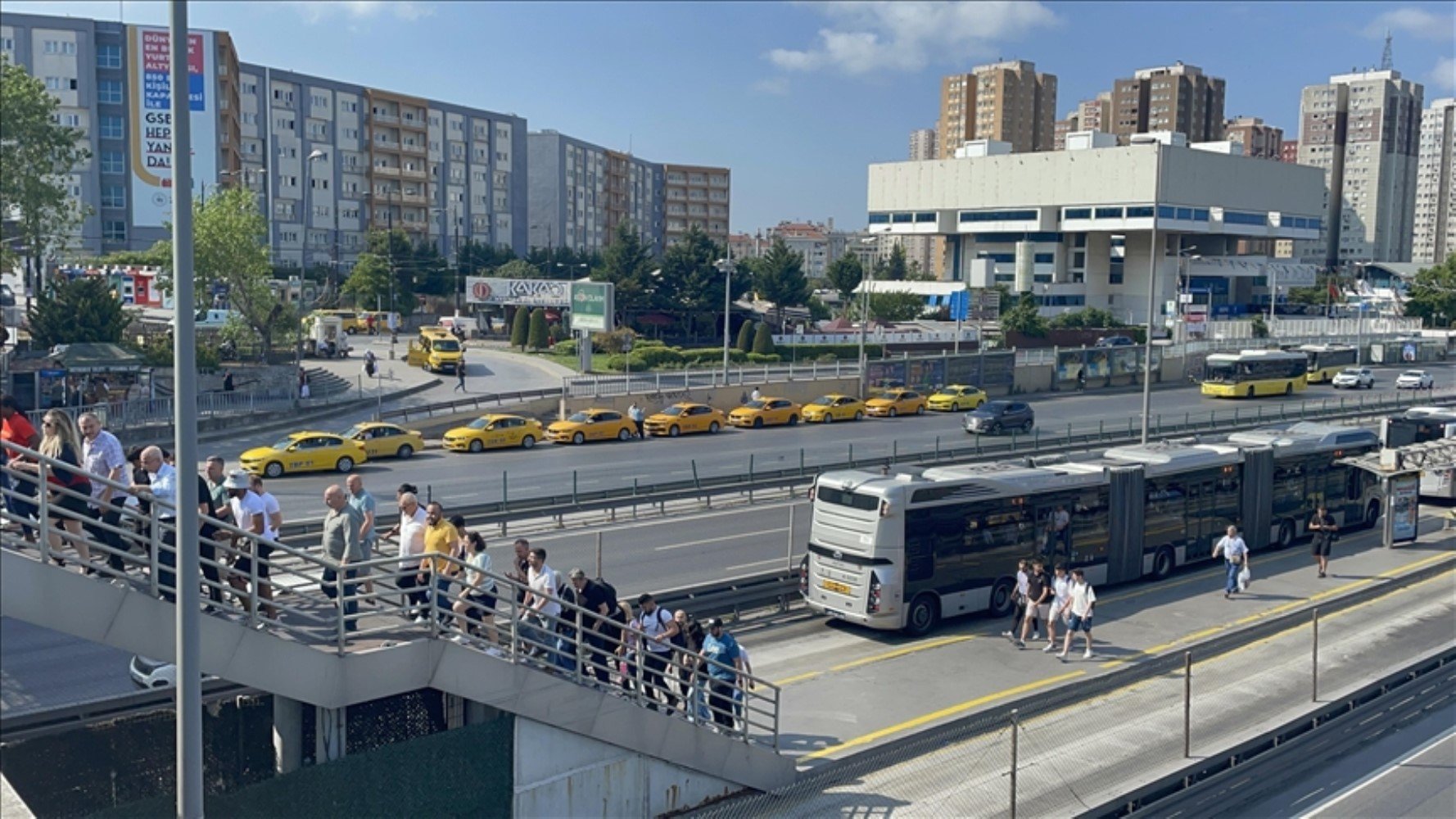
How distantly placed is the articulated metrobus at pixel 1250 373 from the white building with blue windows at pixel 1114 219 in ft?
149

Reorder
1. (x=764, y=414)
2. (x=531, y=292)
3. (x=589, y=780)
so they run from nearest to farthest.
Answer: (x=589, y=780)
(x=764, y=414)
(x=531, y=292)

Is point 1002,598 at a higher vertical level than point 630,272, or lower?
lower

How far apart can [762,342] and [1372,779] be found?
187ft

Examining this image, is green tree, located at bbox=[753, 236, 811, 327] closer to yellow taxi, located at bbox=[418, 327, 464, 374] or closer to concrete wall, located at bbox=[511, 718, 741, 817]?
yellow taxi, located at bbox=[418, 327, 464, 374]

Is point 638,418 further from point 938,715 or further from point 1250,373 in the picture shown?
point 1250,373

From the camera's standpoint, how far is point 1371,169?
189 metres

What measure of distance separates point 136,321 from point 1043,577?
44.9 metres

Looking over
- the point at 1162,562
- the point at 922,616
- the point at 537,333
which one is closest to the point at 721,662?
the point at 922,616

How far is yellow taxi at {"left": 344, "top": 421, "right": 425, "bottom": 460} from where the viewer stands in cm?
3691

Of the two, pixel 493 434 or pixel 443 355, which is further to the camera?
pixel 443 355

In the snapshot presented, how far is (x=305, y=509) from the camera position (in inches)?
1120

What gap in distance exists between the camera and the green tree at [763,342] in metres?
70.1

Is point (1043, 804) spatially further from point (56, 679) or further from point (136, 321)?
point (136, 321)

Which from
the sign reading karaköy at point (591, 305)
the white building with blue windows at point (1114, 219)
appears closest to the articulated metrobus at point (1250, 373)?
the sign reading karaköy at point (591, 305)
